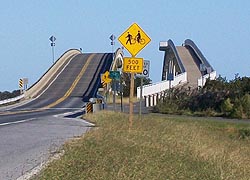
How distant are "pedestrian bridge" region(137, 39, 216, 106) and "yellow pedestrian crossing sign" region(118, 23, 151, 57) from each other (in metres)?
37.4

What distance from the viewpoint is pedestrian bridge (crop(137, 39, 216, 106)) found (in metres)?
62.2

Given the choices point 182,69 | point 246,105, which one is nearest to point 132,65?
point 246,105

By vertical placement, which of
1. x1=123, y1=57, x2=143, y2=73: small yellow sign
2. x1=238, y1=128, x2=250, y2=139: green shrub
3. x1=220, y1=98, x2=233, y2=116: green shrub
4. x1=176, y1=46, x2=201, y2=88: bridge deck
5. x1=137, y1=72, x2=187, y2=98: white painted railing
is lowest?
x1=238, y1=128, x2=250, y2=139: green shrub

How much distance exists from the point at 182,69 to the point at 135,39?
59.6 meters

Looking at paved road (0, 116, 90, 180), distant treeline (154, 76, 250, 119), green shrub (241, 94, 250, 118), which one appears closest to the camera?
paved road (0, 116, 90, 180)

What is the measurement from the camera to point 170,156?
13.2 metres

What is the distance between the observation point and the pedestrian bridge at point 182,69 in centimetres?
6222

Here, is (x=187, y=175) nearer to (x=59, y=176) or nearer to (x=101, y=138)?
(x=59, y=176)

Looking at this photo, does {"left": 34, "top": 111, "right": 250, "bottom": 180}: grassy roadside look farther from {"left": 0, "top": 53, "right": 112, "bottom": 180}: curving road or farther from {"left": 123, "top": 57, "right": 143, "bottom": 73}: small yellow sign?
{"left": 123, "top": 57, "right": 143, "bottom": 73}: small yellow sign

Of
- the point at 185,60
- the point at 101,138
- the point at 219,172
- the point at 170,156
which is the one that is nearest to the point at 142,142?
the point at 101,138

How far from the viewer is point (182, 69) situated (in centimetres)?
8025

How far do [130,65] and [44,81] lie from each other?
69.4 metres

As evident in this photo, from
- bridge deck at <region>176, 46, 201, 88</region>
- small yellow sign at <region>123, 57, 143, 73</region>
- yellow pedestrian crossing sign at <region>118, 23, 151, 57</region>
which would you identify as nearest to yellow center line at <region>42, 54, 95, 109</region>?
bridge deck at <region>176, 46, 201, 88</region>

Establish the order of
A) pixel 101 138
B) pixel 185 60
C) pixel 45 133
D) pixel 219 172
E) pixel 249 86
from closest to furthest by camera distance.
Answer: pixel 219 172
pixel 101 138
pixel 45 133
pixel 249 86
pixel 185 60
